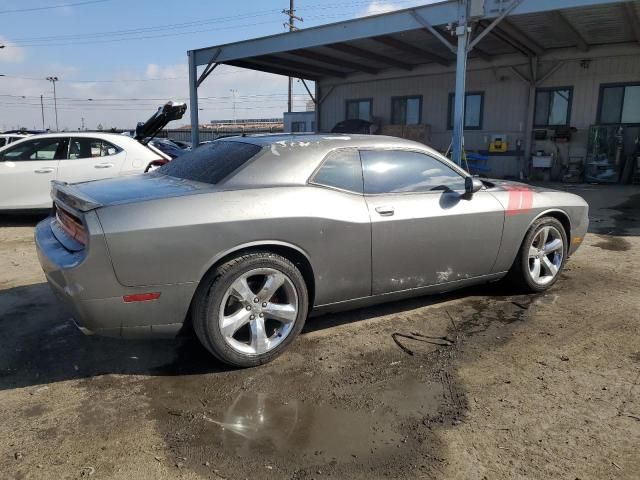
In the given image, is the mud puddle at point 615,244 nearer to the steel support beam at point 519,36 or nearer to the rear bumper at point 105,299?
the rear bumper at point 105,299

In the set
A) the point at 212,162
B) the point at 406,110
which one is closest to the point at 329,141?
the point at 212,162

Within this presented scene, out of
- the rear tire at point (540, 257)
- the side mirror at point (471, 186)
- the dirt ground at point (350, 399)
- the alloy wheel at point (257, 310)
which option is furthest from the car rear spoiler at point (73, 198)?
the rear tire at point (540, 257)

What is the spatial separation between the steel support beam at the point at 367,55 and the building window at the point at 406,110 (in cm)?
116

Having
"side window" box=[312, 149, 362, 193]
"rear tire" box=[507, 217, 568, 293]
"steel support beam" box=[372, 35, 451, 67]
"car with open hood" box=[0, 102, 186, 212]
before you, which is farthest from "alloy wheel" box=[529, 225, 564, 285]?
"steel support beam" box=[372, 35, 451, 67]

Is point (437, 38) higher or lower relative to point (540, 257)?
higher

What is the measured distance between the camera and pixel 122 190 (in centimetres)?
317

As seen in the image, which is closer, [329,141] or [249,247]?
[249,247]

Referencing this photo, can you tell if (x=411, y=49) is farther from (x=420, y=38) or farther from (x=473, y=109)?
(x=473, y=109)

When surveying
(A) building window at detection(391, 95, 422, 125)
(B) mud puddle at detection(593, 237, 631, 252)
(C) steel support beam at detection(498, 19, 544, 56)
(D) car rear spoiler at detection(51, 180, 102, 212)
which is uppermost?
(C) steel support beam at detection(498, 19, 544, 56)

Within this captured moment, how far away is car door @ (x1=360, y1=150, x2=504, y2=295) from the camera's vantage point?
3.56 meters

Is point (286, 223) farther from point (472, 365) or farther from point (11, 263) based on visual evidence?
point (11, 263)

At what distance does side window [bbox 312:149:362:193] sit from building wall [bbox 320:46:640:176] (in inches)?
548

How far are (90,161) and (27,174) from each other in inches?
35.6

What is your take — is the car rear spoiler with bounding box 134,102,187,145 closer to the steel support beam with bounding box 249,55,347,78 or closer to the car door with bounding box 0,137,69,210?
the car door with bounding box 0,137,69,210
